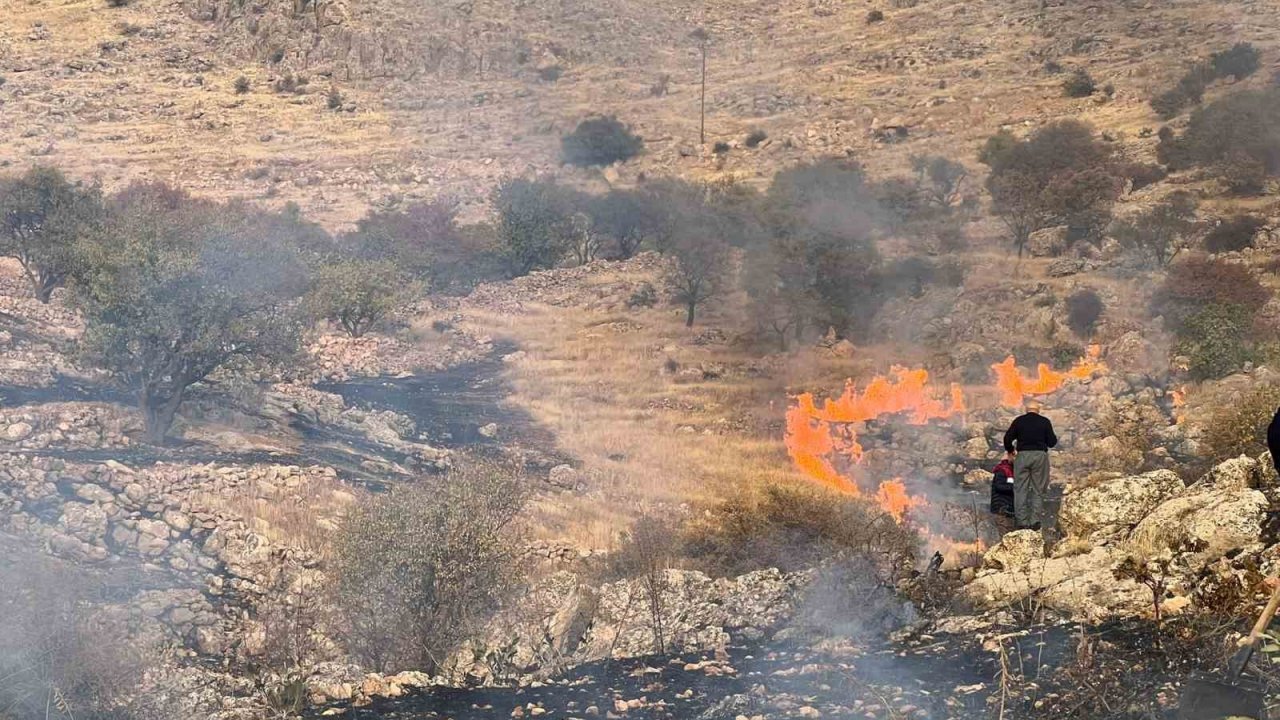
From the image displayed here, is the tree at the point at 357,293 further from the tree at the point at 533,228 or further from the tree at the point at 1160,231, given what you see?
the tree at the point at 1160,231

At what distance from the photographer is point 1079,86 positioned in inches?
1827

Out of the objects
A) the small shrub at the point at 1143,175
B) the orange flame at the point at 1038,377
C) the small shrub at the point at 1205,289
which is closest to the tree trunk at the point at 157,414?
the orange flame at the point at 1038,377

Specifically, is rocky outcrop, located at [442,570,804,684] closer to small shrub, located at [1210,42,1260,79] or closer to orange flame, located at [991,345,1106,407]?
orange flame, located at [991,345,1106,407]

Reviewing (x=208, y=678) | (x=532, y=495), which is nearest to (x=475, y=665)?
(x=208, y=678)

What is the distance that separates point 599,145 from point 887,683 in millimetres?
42106

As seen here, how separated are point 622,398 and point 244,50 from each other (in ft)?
140

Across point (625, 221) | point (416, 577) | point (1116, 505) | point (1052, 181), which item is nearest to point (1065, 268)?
point (1052, 181)

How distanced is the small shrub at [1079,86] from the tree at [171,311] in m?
35.5

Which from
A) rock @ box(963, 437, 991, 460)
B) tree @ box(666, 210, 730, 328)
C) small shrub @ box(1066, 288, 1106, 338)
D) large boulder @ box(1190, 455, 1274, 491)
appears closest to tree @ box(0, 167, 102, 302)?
tree @ box(666, 210, 730, 328)

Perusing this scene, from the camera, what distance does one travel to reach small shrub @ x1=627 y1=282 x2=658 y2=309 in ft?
112

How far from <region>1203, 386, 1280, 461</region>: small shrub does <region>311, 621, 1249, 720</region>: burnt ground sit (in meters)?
4.39

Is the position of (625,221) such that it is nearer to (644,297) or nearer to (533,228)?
(533,228)

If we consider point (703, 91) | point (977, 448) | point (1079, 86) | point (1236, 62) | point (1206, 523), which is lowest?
point (977, 448)

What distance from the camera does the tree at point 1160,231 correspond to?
99.3 ft
